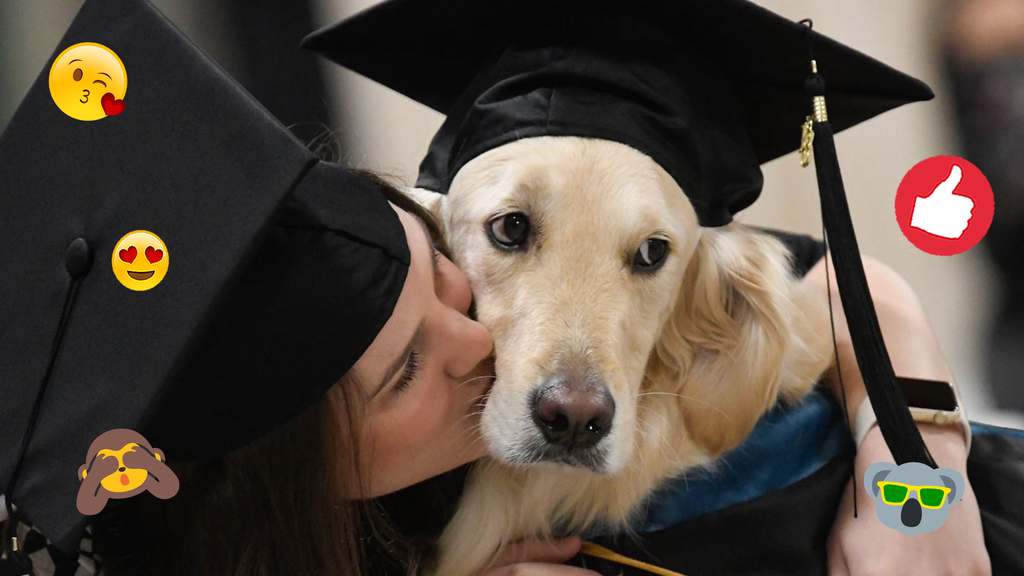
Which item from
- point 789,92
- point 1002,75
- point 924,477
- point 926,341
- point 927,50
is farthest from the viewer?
point 927,50

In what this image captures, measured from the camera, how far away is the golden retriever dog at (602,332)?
3.25ft

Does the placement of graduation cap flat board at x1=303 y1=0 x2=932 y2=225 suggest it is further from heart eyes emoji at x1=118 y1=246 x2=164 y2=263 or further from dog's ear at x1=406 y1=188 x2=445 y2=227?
heart eyes emoji at x1=118 y1=246 x2=164 y2=263

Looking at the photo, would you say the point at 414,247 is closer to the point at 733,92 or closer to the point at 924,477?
the point at 733,92

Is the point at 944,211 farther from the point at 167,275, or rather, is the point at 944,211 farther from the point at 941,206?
the point at 167,275

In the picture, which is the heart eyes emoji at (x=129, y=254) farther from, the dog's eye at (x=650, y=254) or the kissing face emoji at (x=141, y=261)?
the dog's eye at (x=650, y=254)

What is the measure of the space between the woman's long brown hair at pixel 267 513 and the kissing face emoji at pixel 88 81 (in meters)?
0.35

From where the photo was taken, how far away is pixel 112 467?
0.70 meters

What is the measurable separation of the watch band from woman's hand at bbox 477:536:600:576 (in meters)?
0.42

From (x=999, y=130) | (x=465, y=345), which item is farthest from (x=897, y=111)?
(x=465, y=345)

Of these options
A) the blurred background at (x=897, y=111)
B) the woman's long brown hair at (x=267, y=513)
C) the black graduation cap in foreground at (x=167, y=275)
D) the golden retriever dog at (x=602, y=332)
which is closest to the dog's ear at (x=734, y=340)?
the golden retriever dog at (x=602, y=332)

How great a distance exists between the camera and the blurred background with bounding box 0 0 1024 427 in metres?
1.71

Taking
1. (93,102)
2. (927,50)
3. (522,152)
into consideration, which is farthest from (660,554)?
(927,50)

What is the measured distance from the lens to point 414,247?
0.96 meters

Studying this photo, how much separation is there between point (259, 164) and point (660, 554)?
2.42 feet
